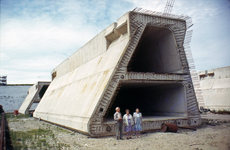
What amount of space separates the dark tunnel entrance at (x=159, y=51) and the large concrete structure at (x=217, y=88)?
1712 cm

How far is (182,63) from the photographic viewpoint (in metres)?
17.0

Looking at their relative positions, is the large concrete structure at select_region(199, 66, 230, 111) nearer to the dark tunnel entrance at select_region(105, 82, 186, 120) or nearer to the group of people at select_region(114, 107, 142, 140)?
the dark tunnel entrance at select_region(105, 82, 186, 120)

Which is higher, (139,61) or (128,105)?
(139,61)

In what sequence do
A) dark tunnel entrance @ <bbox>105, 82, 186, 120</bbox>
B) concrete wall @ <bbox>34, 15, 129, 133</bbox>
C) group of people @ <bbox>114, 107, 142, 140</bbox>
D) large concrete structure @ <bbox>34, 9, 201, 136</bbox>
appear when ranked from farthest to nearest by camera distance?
dark tunnel entrance @ <bbox>105, 82, 186, 120</bbox>
concrete wall @ <bbox>34, 15, 129, 133</bbox>
large concrete structure @ <bbox>34, 9, 201, 136</bbox>
group of people @ <bbox>114, 107, 142, 140</bbox>

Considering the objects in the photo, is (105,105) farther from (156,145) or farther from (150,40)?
(150,40)

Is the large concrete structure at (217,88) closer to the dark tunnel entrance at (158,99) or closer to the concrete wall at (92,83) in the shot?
the dark tunnel entrance at (158,99)

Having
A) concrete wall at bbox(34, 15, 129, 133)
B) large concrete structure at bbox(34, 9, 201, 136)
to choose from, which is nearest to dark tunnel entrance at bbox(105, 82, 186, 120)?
large concrete structure at bbox(34, 9, 201, 136)

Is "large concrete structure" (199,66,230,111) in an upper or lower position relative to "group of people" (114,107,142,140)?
upper

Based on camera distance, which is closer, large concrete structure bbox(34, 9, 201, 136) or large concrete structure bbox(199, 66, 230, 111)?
large concrete structure bbox(34, 9, 201, 136)

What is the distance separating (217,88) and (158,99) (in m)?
19.2

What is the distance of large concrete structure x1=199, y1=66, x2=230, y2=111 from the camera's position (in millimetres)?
31253

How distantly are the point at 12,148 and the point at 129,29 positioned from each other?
10.9 m

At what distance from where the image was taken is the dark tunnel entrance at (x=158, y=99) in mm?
16906

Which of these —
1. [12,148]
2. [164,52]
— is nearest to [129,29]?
[164,52]
